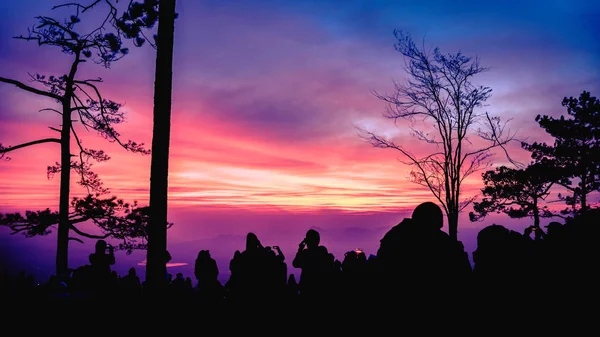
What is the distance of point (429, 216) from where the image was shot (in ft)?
15.1

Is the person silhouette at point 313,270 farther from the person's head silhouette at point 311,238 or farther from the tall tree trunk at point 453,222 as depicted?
the tall tree trunk at point 453,222

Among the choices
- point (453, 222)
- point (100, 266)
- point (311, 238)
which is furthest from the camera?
point (453, 222)

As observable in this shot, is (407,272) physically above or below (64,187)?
below

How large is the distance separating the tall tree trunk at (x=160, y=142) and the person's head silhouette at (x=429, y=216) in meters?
5.18

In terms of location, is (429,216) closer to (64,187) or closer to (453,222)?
(64,187)

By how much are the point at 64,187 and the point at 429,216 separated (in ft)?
47.3

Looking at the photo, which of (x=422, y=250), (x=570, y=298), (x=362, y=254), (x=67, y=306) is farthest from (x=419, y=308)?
(x=67, y=306)

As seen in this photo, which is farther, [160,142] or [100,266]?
[100,266]

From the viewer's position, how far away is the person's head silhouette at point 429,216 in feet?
15.1

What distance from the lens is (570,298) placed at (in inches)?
209

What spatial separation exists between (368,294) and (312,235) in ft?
5.22

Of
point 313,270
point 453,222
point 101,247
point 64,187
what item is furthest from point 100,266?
point 453,222

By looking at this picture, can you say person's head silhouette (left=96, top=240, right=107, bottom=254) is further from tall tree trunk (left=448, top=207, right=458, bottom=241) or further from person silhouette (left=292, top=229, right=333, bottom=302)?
tall tree trunk (left=448, top=207, right=458, bottom=241)

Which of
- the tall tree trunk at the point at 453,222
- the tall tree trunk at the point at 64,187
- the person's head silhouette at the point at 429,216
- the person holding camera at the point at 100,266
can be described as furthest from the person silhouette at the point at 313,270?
the tall tree trunk at the point at 453,222
